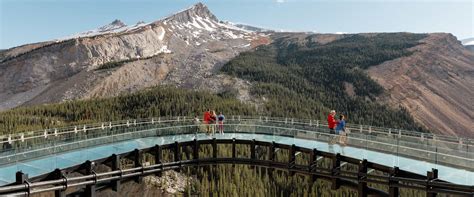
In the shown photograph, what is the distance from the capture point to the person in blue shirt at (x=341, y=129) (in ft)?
84.7

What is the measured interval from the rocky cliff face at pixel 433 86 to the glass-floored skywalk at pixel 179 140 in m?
113

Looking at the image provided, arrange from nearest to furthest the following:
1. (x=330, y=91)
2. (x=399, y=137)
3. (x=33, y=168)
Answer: (x=33, y=168)
(x=399, y=137)
(x=330, y=91)

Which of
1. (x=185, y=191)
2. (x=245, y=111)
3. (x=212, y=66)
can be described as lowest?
(x=185, y=191)

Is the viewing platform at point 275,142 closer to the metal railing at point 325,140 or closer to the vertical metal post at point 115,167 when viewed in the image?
the metal railing at point 325,140

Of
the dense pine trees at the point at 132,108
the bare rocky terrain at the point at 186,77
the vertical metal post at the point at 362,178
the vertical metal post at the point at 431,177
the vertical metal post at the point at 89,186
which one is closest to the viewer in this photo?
the vertical metal post at the point at 431,177

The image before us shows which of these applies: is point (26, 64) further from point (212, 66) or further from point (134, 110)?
point (134, 110)

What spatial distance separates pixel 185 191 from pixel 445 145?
1694 inches

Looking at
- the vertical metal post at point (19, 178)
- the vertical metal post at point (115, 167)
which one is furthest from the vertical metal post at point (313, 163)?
the vertical metal post at point (19, 178)

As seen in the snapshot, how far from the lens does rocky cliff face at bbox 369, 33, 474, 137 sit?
447 feet

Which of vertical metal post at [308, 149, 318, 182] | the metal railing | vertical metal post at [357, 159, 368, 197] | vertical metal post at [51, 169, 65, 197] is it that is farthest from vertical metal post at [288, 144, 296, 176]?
vertical metal post at [51, 169, 65, 197]

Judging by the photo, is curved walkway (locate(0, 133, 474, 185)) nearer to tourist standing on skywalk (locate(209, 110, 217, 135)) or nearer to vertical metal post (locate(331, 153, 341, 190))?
vertical metal post (locate(331, 153, 341, 190))

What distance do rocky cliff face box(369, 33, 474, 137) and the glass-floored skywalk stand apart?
113 metres

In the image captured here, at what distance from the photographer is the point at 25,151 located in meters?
22.9

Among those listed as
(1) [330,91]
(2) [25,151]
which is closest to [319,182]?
(2) [25,151]
